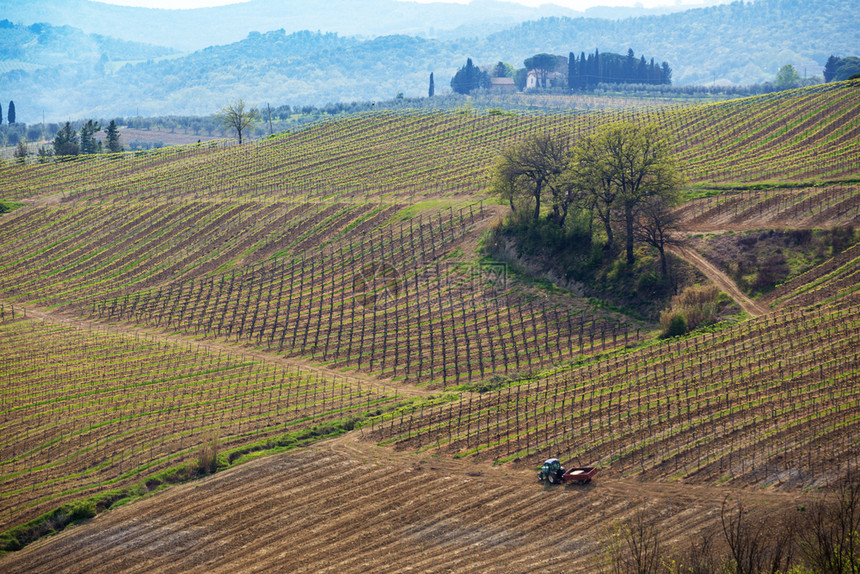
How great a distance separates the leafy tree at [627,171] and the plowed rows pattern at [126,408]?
2731 cm

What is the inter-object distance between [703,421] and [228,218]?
69057 millimetres

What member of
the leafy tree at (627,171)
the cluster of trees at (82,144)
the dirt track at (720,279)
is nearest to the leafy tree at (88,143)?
the cluster of trees at (82,144)

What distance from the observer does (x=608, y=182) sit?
70.1 metres

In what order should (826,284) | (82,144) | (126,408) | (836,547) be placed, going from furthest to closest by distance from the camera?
(82,144)
(826,284)
(126,408)
(836,547)

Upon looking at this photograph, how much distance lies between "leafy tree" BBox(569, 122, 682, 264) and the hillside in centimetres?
537

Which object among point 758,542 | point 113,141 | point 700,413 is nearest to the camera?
point 758,542

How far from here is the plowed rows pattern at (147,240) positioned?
87188mm

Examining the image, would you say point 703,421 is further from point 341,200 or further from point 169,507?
point 341,200

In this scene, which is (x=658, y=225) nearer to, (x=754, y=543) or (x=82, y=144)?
(x=754, y=543)

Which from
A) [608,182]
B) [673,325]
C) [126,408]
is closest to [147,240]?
[126,408]

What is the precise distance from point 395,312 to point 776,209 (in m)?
33.1

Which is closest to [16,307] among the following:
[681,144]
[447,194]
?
[447,194]

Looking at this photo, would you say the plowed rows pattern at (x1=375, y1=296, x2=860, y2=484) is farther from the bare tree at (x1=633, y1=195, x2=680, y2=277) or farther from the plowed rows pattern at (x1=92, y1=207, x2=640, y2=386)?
the bare tree at (x1=633, y1=195, x2=680, y2=277)

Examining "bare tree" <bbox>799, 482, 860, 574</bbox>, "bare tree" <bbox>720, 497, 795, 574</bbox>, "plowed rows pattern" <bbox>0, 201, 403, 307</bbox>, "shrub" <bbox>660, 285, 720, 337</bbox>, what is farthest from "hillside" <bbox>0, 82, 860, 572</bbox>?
"bare tree" <bbox>799, 482, 860, 574</bbox>
